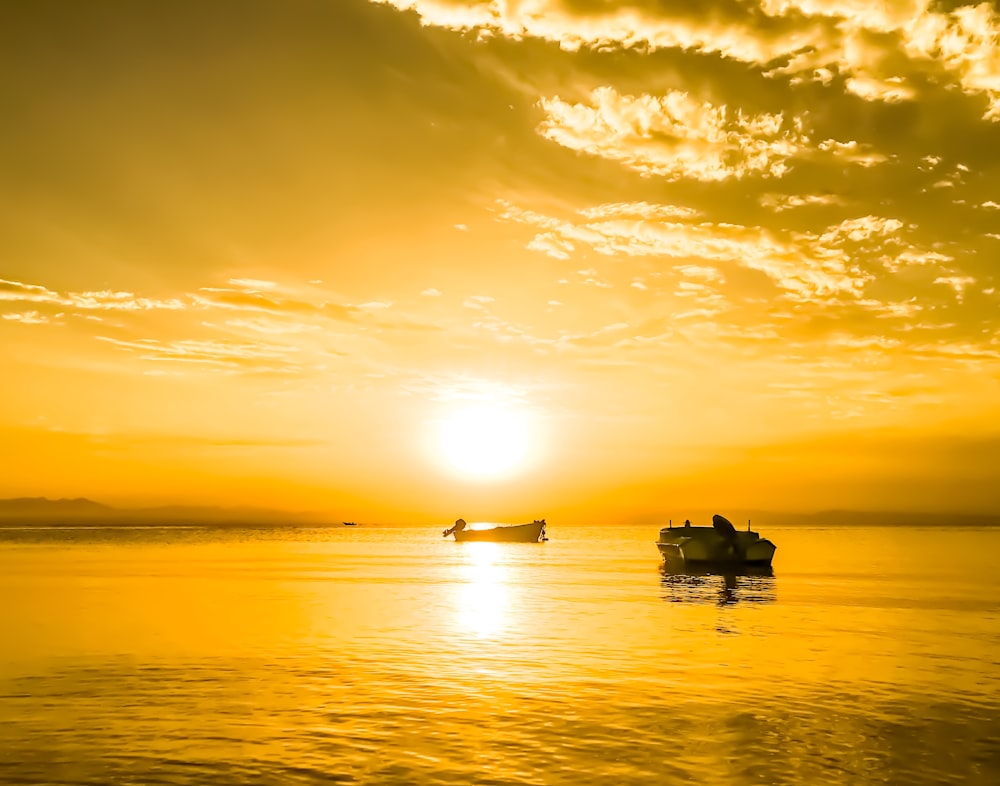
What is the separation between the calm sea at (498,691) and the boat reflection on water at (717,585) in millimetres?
2760

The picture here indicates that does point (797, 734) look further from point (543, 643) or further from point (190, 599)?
point (190, 599)

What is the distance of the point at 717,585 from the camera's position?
7519 cm

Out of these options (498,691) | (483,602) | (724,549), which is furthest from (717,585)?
(498,691)

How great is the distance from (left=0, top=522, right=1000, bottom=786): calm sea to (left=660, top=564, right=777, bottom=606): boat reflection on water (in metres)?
2.76

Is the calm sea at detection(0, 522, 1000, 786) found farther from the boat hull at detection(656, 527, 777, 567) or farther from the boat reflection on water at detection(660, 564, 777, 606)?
the boat hull at detection(656, 527, 777, 567)

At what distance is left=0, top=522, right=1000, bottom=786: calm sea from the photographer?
17984mm

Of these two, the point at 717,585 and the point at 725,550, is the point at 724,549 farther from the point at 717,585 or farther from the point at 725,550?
the point at 717,585

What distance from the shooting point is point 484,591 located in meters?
69.2

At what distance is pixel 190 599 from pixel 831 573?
6910cm

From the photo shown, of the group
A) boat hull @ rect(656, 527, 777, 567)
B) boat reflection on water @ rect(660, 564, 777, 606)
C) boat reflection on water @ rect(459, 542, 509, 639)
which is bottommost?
boat reflection on water @ rect(459, 542, 509, 639)

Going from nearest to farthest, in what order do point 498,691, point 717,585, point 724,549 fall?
point 498,691 < point 717,585 < point 724,549

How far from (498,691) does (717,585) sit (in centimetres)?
5340

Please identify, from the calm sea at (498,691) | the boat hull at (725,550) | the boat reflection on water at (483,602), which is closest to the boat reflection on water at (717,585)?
the boat hull at (725,550)

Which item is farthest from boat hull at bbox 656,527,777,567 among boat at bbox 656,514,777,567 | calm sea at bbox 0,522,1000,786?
calm sea at bbox 0,522,1000,786
